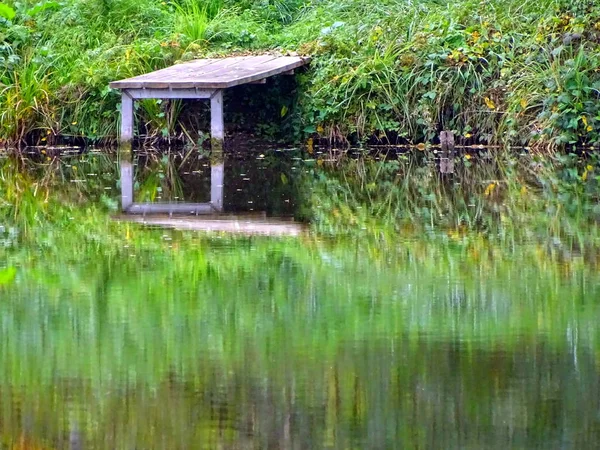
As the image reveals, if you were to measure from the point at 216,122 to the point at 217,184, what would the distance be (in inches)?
138

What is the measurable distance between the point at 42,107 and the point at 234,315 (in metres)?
11.1

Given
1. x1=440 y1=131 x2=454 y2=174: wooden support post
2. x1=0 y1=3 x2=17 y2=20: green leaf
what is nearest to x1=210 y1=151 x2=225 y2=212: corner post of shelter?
x1=440 y1=131 x2=454 y2=174: wooden support post

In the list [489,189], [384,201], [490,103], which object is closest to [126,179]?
[384,201]

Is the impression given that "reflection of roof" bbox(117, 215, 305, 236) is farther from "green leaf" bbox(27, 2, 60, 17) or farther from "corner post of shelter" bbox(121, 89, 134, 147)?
"green leaf" bbox(27, 2, 60, 17)

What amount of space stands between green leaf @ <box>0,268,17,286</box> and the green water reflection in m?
0.06

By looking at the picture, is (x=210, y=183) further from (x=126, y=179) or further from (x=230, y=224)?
(x=230, y=224)

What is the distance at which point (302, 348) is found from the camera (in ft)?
16.9

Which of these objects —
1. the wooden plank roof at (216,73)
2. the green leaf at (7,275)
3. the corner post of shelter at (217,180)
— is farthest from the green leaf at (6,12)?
the green leaf at (7,275)

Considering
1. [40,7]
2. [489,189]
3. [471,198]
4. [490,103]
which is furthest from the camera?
[40,7]

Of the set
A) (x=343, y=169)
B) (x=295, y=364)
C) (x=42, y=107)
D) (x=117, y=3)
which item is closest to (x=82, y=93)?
(x=42, y=107)

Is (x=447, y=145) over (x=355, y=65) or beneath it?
beneath

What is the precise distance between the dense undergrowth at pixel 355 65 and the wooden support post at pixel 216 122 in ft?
3.46

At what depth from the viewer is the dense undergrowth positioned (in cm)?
1483

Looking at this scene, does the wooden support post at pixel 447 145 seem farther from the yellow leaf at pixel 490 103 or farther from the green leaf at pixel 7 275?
the green leaf at pixel 7 275
